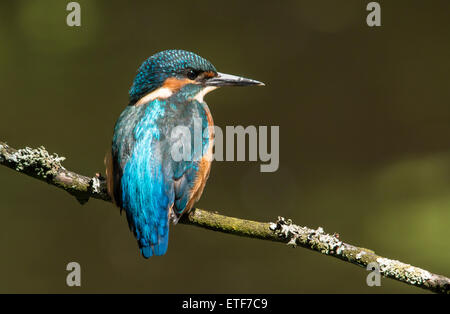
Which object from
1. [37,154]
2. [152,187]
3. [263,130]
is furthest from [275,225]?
[263,130]

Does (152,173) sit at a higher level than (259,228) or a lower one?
higher

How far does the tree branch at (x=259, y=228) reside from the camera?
2.18m

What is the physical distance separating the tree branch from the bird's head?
0.60 meters

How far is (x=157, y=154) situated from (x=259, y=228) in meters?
0.57

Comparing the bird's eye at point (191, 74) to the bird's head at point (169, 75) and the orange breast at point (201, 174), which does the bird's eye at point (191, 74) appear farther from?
the orange breast at point (201, 174)

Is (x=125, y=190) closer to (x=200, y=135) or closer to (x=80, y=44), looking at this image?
(x=200, y=135)

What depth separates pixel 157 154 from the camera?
250cm

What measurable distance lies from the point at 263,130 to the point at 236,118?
27cm

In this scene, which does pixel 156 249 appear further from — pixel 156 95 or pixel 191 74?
pixel 191 74

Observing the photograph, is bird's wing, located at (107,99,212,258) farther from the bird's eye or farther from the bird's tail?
the bird's eye

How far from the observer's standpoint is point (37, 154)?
241 cm
